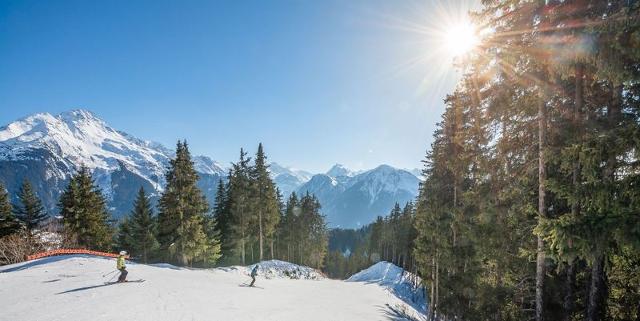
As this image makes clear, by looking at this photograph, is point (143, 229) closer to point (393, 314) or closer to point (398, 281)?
point (393, 314)

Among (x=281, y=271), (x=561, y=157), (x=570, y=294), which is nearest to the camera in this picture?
(x=561, y=157)

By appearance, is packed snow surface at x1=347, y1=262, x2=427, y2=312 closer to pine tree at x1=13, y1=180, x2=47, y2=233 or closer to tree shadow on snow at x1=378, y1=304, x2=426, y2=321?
tree shadow on snow at x1=378, y1=304, x2=426, y2=321

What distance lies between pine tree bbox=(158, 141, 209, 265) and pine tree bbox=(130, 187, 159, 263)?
34.2 feet

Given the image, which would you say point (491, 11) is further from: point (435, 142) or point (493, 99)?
point (435, 142)

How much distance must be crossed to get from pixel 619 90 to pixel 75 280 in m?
25.9

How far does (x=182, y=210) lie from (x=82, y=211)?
13017mm

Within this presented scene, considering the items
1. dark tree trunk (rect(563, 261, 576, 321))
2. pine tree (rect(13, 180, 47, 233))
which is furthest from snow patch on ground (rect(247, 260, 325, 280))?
dark tree trunk (rect(563, 261, 576, 321))

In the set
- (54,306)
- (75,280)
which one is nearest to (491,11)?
(54,306)

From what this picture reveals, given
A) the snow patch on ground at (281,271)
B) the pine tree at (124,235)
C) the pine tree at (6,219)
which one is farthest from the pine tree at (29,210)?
the snow patch on ground at (281,271)

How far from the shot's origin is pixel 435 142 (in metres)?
23.7

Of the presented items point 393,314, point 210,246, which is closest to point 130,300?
point 393,314

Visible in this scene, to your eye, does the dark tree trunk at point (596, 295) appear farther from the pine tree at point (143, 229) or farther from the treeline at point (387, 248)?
the treeline at point (387, 248)

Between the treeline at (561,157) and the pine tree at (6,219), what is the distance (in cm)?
4441

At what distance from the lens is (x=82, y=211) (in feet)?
121
